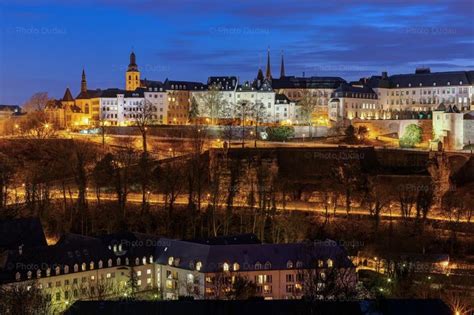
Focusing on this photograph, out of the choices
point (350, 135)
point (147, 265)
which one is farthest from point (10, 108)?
A: point (147, 265)

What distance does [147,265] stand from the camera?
39.3 metres

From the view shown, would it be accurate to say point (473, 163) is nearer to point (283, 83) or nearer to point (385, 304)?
point (385, 304)

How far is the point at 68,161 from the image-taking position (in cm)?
6756

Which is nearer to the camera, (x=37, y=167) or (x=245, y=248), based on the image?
(x=245, y=248)

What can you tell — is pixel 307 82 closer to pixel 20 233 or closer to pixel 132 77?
pixel 132 77

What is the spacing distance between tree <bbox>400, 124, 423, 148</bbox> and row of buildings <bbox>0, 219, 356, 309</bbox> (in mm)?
33972

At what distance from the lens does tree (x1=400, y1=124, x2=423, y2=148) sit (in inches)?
2744

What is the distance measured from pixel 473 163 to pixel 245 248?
30154 millimetres

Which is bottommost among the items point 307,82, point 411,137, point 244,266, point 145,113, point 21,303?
point 244,266

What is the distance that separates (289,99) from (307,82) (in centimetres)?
604

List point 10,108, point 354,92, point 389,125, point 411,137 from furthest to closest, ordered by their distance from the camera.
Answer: point 10,108, point 354,92, point 389,125, point 411,137

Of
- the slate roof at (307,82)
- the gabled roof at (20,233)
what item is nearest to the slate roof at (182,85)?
the slate roof at (307,82)

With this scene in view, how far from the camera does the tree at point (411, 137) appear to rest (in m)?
69.7

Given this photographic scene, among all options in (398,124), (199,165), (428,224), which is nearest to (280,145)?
(199,165)
